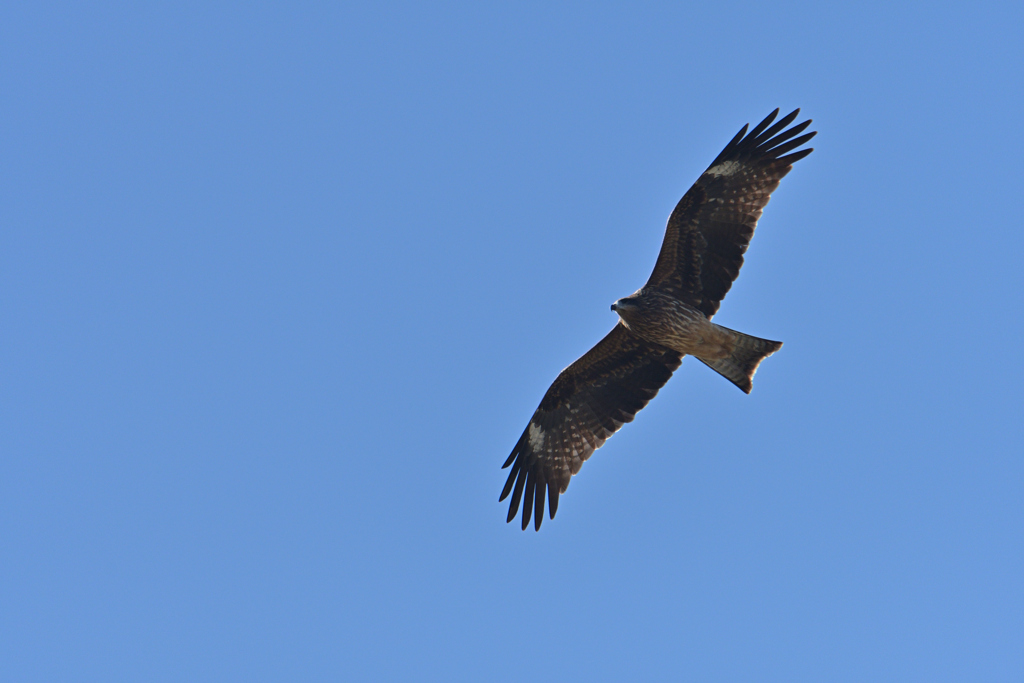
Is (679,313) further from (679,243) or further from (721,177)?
(721,177)

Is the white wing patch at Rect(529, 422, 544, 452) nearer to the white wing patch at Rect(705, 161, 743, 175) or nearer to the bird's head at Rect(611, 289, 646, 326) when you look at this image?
the bird's head at Rect(611, 289, 646, 326)

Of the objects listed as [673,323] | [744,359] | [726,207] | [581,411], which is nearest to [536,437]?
[581,411]

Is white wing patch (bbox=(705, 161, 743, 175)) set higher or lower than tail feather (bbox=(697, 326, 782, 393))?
higher

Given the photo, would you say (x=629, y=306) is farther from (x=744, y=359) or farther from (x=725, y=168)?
(x=725, y=168)

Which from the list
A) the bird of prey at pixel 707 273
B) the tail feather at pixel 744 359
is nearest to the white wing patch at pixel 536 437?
the bird of prey at pixel 707 273

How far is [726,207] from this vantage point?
38.2 feet

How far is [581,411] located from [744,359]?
7.49ft

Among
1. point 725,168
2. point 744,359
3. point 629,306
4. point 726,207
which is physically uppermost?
point 725,168

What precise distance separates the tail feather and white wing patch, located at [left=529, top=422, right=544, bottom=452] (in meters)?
2.51

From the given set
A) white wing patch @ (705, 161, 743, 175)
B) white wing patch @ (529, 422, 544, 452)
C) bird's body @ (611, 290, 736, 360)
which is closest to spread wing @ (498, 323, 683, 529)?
white wing patch @ (529, 422, 544, 452)

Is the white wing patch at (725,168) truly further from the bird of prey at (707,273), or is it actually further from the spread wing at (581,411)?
the spread wing at (581,411)

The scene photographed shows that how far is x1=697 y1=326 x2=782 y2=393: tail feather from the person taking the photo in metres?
11.7

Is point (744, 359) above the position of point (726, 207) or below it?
below

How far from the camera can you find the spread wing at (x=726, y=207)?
11648 mm
